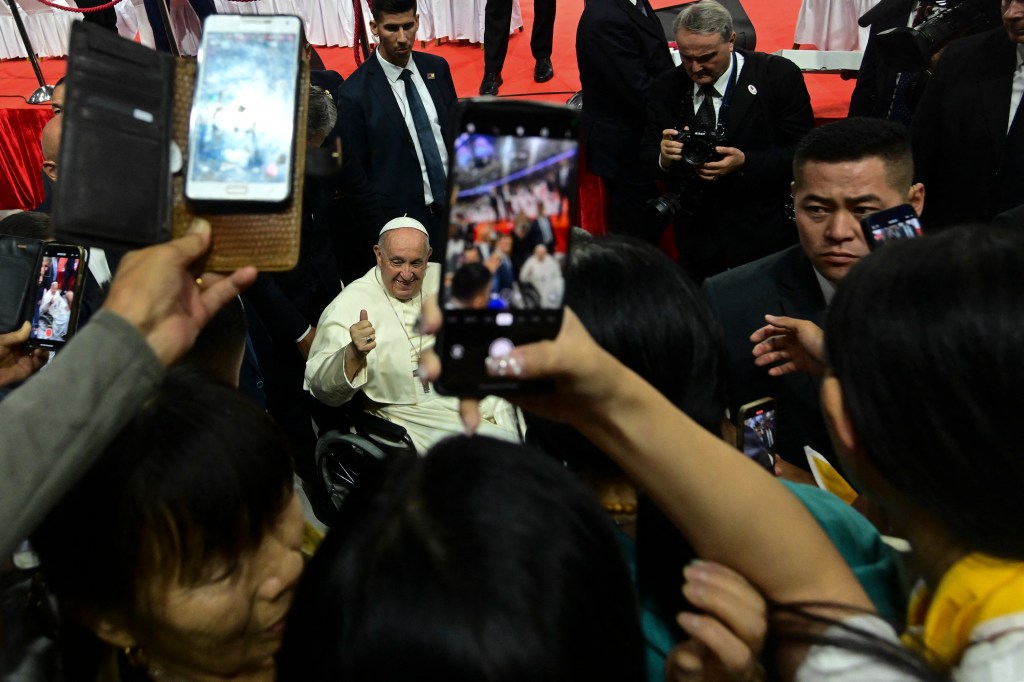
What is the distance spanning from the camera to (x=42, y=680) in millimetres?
951

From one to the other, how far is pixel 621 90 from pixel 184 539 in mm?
3380

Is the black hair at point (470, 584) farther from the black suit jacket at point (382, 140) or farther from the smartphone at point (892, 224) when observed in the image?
the black suit jacket at point (382, 140)

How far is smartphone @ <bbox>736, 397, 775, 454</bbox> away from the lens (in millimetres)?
1242

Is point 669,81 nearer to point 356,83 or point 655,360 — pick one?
point 356,83

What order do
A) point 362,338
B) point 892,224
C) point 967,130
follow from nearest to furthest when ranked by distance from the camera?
point 892,224
point 362,338
point 967,130

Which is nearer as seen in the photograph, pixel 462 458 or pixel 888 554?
pixel 462 458

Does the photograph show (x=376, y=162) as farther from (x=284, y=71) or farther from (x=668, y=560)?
(x=668, y=560)

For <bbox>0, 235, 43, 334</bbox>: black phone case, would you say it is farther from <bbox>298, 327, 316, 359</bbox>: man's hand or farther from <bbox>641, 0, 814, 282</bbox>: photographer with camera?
<bbox>641, 0, 814, 282</bbox>: photographer with camera

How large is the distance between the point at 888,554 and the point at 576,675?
57 centimetres

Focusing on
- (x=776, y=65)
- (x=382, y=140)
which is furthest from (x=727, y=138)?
(x=382, y=140)

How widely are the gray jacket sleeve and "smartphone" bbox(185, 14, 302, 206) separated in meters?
0.23

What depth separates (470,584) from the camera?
59cm

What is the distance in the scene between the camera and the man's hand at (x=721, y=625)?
70 centimetres

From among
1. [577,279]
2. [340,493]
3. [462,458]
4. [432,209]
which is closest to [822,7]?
[432,209]
